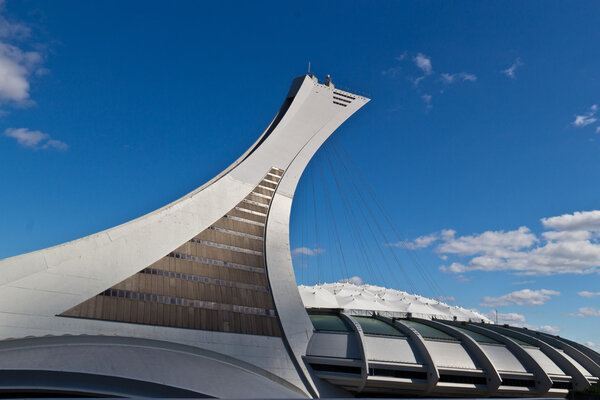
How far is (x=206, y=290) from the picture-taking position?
29.4 m

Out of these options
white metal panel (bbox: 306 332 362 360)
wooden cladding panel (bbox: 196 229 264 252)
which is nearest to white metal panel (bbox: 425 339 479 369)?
white metal panel (bbox: 306 332 362 360)

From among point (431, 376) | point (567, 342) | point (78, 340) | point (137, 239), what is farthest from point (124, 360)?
point (567, 342)

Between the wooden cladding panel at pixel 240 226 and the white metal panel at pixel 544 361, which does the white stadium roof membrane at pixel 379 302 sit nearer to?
the wooden cladding panel at pixel 240 226

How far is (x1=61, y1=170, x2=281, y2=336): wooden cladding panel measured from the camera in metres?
25.9

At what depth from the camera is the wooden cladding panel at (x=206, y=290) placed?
25938 mm

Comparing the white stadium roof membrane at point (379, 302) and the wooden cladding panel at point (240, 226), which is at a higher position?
the wooden cladding panel at point (240, 226)

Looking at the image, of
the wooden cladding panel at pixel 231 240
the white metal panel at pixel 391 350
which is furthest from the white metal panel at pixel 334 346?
the wooden cladding panel at pixel 231 240

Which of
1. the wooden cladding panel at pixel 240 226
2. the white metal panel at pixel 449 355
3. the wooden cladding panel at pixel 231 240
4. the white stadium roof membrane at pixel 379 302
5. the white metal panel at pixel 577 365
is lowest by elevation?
the white metal panel at pixel 577 365

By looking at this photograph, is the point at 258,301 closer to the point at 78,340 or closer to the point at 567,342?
the point at 78,340

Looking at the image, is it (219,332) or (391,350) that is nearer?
(219,332)

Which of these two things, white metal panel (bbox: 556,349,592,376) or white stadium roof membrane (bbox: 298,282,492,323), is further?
white stadium roof membrane (bbox: 298,282,492,323)

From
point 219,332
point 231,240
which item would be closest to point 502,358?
point 219,332

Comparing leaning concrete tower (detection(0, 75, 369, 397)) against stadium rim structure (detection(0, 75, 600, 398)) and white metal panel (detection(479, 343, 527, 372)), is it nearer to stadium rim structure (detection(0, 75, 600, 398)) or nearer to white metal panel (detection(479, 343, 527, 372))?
stadium rim structure (detection(0, 75, 600, 398))

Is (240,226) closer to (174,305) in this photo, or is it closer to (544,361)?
(174,305)
